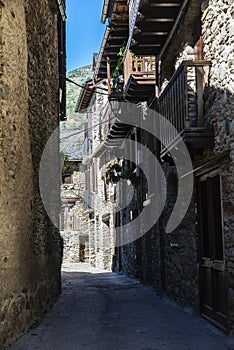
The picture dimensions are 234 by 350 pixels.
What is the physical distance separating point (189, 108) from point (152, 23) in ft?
8.08

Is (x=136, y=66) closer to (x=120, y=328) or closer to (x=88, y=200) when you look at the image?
(x=120, y=328)

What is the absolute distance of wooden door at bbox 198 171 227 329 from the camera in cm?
767

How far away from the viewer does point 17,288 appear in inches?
288

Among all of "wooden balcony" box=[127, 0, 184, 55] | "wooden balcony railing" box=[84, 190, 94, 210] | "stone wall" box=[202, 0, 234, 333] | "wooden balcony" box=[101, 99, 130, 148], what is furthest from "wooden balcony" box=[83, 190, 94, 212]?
"stone wall" box=[202, 0, 234, 333]

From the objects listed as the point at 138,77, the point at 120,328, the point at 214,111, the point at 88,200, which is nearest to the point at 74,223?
the point at 88,200

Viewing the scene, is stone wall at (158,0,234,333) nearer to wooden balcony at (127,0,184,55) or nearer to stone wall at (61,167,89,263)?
wooden balcony at (127,0,184,55)

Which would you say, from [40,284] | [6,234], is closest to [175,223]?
[40,284]

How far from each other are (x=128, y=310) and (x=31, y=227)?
9.73 ft

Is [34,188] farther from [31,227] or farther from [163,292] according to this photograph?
[163,292]

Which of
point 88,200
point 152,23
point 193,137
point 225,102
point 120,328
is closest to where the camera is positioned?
point 225,102

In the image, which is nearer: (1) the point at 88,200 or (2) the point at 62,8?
(2) the point at 62,8

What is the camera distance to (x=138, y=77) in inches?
527

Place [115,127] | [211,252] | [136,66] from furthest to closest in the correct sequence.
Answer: [115,127]
[136,66]
[211,252]

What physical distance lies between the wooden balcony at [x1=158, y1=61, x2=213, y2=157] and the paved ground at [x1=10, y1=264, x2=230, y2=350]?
2.68 metres
